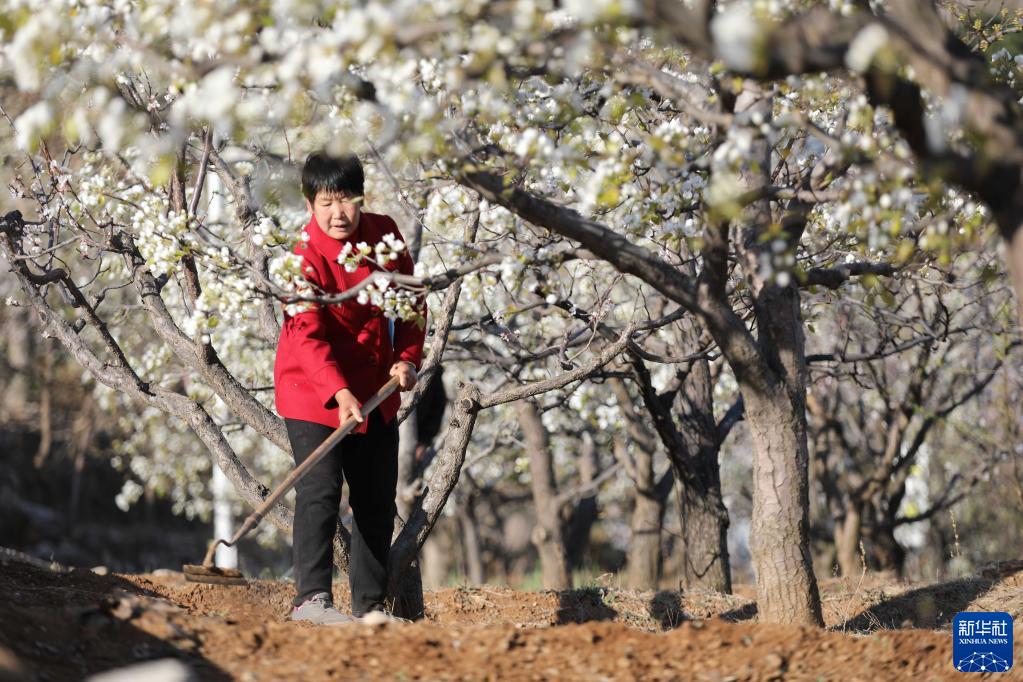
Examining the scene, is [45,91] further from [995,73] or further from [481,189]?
[995,73]

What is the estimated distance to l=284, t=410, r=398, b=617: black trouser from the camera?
5.27 m

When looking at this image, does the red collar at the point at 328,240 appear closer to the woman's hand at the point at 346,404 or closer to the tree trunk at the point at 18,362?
the woman's hand at the point at 346,404

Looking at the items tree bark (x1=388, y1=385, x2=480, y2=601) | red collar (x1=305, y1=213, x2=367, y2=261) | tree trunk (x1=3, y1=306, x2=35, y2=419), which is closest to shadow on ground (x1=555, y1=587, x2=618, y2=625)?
tree bark (x1=388, y1=385, x2=480, y2=601)

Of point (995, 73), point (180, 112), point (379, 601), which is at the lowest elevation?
point (379, 601)

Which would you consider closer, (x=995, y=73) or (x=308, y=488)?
(x=308, y=488)

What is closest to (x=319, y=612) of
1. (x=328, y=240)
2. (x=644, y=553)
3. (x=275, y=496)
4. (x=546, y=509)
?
(x=275, y=496)

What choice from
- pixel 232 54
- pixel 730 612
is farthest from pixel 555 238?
pixel 730 612

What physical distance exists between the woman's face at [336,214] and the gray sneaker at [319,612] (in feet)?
5.51

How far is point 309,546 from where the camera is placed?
5242mm

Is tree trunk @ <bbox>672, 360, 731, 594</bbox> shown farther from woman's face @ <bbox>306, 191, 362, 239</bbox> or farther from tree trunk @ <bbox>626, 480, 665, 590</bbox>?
woman's face @ <bbox>306, 191, 362, 239</bbox>

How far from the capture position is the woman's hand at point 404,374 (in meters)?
5.36

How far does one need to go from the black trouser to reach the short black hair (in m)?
1.07

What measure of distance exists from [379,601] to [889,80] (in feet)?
10.9

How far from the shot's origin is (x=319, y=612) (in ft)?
16.8
